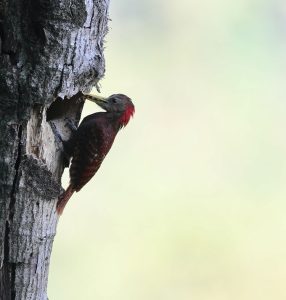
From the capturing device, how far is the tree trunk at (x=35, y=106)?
2006mm

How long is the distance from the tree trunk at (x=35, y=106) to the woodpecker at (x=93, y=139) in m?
0.10

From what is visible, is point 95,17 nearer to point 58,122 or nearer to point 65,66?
point 65,66

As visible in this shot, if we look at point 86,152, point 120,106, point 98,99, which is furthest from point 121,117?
point 86,152

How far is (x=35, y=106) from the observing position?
209 centimetres

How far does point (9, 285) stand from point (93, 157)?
2.33 feet

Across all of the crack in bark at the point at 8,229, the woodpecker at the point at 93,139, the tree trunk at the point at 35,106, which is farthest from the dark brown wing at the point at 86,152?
the crack in bark at the point at 8,229

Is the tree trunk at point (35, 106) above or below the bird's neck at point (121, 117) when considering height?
below

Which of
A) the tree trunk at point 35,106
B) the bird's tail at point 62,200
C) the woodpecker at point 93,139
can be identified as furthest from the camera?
the woodpecker at point 93,139

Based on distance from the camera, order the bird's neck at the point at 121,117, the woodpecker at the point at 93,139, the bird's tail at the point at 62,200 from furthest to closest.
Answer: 1. the bird's neck at the point at 121,117
2. the woodpecker at the point at 93,139
3. the bird's tail at the point at 62,200

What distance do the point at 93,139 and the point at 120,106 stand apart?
28 cm

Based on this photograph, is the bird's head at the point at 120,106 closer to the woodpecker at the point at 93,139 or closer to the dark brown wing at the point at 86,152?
the woodpecker at the point at 93,139

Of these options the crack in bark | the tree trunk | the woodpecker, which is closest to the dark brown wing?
the woodpecker

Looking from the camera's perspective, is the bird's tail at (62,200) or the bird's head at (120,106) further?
the bird's head at (120,106)

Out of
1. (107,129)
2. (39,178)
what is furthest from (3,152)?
(107,129)
